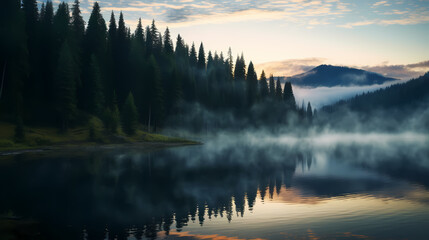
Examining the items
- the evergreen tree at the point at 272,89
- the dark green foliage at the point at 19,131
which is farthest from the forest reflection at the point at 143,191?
the evergreen tree at the point at 272,89

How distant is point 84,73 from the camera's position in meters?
83.8

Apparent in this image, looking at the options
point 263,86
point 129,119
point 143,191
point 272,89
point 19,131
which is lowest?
point 143,191

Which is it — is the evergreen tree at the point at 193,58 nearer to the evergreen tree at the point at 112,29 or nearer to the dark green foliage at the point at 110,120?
the evergreen tree at the point at 112,29

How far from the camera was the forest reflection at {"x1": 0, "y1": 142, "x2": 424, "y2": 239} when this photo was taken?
67.6ft

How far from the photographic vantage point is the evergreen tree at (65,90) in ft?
233

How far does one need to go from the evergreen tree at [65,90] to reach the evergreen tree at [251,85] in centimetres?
8114

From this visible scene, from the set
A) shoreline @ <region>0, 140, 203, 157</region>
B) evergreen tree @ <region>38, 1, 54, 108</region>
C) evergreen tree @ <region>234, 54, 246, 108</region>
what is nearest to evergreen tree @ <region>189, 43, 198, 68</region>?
evergreen tree @ <region>234, 54, 246, 108</region>

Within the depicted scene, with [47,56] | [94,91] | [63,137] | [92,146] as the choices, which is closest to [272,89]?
[94,91]

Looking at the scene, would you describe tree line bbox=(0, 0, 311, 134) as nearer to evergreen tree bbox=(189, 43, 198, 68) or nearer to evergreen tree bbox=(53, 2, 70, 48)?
evergreen tree bbox=(53, 2, 70, 48)

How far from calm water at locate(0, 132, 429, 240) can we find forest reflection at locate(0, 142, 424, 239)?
0.07 m

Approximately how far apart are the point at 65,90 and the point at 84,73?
1222cm

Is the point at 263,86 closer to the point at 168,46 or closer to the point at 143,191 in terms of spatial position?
the point at 168,46

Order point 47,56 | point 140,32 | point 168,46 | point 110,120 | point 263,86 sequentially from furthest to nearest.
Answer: point 263,86, point 168,46, point 140,32, point 47,56, point 110,120

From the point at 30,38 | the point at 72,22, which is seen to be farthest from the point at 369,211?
the point at 72,22
